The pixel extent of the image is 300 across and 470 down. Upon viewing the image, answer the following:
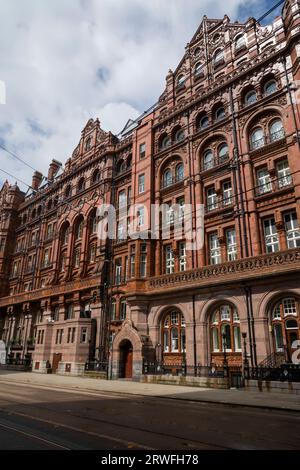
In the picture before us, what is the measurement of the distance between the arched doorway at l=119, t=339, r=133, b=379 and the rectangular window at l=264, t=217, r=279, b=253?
1288 cm

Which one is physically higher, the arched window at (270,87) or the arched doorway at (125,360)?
the arched window at (270,87)

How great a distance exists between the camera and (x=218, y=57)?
105 feet

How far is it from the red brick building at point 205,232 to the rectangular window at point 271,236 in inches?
2.9

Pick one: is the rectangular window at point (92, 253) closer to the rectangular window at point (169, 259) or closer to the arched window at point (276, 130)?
the rectangular window at point (169, 259)

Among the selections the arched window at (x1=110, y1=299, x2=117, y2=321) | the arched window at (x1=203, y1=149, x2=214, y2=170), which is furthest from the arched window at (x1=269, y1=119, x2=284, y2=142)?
the arched window at (x1=110, y1=299, x2=117, y2=321)

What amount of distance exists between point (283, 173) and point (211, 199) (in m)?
5.85

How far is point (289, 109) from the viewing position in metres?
23.2

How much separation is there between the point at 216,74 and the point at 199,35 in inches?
272

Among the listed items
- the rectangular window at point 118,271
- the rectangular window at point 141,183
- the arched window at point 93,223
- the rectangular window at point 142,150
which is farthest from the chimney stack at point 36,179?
the rectangular window at point 118,271

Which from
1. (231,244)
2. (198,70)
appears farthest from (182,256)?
(198,70)

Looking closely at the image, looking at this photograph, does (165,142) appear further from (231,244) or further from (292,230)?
(292,230)

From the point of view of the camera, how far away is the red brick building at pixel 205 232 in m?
21.3

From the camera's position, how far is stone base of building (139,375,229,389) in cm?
1867

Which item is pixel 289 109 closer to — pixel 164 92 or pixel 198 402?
pixel 164 92
